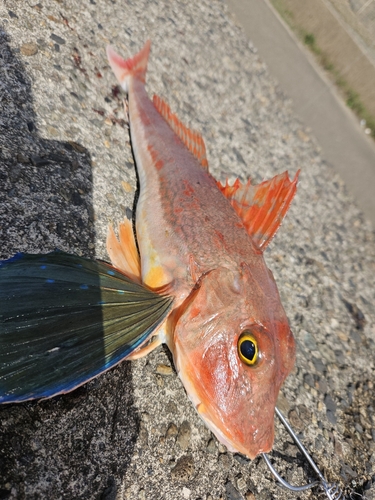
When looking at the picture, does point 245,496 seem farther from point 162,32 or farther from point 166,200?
point 162,32

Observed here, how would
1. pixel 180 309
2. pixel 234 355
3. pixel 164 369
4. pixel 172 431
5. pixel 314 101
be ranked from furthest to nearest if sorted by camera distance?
1. pixel 314 101
2. pixel 164 369
3. pixel 172 431
4. pixel 180 309
5. pixel 234 355

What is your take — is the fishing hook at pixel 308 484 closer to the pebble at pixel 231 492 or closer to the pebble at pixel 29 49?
the pebble at pixel 231 492

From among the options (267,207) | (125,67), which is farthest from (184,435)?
(125,67)

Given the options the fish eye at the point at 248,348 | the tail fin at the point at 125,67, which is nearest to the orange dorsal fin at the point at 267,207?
the fish eye at the point at 248,348

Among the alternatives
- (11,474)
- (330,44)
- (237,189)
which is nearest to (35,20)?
(237,189)

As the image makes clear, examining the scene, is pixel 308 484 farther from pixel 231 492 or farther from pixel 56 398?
pixel 56 398
